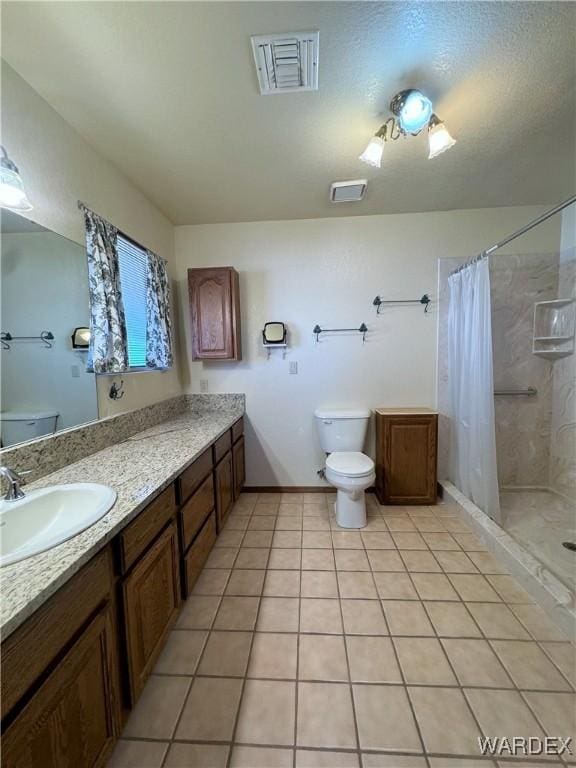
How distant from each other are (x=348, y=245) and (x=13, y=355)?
93.9 inches

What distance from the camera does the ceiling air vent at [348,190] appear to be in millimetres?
1985

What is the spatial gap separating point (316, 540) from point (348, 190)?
242 centimetres

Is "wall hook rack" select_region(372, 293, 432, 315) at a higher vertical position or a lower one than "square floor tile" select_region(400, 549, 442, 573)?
higher

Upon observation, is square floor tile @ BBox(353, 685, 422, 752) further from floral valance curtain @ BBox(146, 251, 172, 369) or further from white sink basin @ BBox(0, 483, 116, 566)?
floral valance curtain @ BBox(146, 251, 172, 369)

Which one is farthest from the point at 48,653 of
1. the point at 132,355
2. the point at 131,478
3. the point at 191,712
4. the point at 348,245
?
the point at 348,245

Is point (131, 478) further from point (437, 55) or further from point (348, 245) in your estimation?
point (348, 245)

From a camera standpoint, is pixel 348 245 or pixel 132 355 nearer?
pixel 132 355

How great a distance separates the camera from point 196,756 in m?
0.98

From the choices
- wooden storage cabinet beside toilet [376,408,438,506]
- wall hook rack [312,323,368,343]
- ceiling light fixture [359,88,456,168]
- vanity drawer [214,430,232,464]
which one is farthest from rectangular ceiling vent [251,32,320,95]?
wooden storage cabinet beside toilet [376,408,438,506]

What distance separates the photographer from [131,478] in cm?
123

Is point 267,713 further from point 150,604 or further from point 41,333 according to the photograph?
point 41,333

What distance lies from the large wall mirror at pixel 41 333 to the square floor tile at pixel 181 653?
110cm

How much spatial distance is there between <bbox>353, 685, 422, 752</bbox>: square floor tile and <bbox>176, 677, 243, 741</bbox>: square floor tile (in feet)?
1.49

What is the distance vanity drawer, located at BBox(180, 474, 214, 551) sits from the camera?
1445 millimetres
